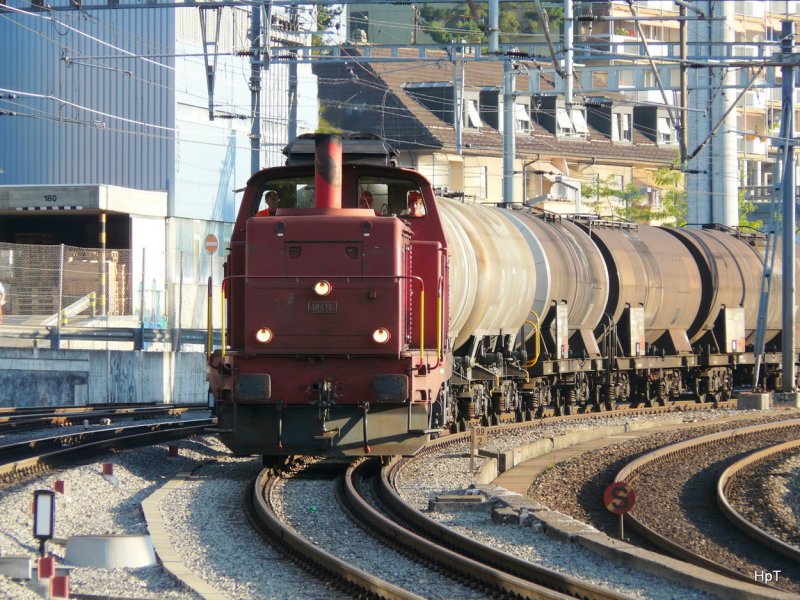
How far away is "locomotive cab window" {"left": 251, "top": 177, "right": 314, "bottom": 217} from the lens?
47.7ft

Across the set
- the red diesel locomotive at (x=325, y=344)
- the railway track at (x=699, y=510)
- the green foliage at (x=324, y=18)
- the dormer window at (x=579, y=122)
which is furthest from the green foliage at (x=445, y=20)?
the red diesel locomotive at (x=325, y=344)

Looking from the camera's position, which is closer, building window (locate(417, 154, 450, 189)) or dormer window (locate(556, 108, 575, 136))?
building window (locate(417, 154, 450, 189))

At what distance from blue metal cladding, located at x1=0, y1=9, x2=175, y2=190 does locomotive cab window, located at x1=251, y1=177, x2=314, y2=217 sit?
24.3 m

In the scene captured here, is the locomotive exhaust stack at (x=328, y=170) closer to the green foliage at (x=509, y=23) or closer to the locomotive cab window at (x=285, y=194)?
the locomotive cab window at (x=285, y=194)

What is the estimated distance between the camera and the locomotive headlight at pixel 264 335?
13344 mm

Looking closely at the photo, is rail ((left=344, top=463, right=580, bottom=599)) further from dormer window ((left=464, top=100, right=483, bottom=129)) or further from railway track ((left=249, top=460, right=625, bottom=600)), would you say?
dormer window ((left=464, top=100, right=483, bottom=129))

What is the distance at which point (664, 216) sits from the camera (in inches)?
2227

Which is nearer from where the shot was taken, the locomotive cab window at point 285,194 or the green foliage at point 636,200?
the locomotive cab window at point 285,194

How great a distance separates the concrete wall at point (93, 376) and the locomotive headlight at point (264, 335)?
565 inches

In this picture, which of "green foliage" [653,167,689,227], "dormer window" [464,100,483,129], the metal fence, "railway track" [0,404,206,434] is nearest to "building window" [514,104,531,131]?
"dormer window" [464,100,483,129]

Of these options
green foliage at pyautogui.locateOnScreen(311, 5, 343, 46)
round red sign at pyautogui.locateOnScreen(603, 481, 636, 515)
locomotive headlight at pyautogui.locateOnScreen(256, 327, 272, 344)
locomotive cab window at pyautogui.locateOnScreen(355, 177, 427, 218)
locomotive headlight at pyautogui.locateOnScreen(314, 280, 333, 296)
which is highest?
green foliage at pyautogui.locateOnScreen(311, 5, 343, 46)

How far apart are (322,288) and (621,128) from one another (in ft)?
175

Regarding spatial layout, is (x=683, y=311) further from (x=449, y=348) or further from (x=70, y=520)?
(x=70, y=520)

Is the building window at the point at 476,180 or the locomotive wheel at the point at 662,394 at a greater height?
the building window at the point at 476,180
